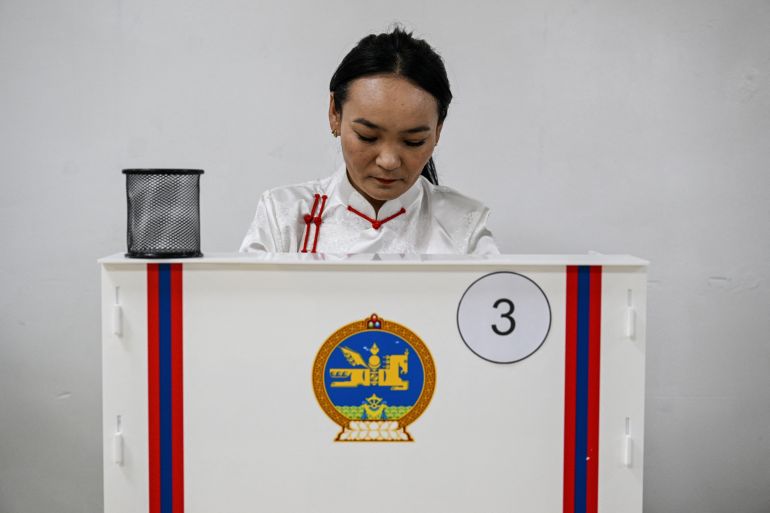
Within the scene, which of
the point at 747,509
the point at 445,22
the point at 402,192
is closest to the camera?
the point at 402,192

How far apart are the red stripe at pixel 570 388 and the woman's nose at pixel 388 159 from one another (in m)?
0.53

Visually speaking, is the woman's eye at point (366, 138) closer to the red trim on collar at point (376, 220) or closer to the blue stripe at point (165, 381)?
the red trim on collar at point (376, 220)

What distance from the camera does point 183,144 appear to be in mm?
2355

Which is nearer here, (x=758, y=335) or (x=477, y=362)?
(x=477, y=362)

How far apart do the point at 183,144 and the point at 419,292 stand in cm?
146

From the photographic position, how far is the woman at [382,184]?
153 centimetres

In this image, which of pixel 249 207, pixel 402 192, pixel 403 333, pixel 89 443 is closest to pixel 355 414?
pixel 403 333

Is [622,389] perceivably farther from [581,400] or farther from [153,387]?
[153,387]

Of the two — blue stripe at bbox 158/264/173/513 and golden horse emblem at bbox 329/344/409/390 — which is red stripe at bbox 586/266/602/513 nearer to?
golden horse emblem at bbox 329/344/409/390

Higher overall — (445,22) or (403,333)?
(445,22)

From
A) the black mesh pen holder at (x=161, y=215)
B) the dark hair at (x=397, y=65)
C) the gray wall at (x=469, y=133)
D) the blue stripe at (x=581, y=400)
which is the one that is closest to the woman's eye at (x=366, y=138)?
the dark hair at (x=397, y=65)

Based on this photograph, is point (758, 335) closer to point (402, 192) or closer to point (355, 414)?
point (402, 192)

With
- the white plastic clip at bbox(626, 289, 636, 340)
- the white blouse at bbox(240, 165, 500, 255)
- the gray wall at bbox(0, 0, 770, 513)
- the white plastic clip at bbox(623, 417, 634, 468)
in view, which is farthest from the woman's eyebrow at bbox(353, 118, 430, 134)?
the gray wall at bbox(0, 0, 770, 513)

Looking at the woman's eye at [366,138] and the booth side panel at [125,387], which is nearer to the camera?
the booth side panel at [125,387]
